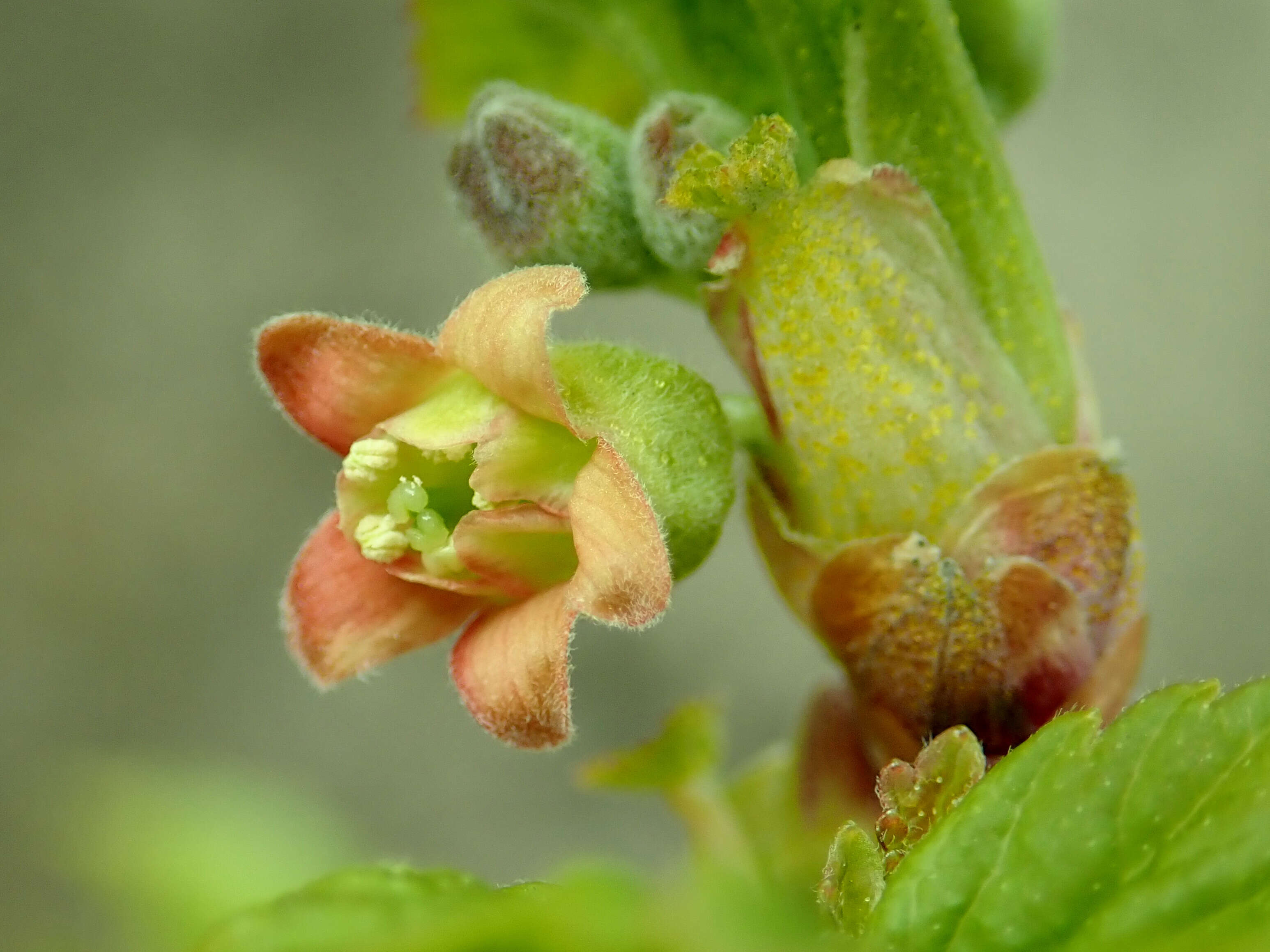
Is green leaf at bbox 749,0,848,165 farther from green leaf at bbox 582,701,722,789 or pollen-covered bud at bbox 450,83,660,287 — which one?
green leaf at bbox 582,701,722,789

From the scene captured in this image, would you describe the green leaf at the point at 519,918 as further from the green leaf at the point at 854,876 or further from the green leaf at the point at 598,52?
the green leaf at the point at 598,52

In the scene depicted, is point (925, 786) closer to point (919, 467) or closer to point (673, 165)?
point (919, 467)

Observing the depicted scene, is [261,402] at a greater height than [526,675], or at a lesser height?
greater

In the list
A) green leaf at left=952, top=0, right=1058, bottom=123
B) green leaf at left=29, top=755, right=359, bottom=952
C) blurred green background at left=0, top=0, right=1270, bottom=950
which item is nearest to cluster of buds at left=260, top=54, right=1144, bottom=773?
green leaf at left=952, top=0, right=1058, bottom=123

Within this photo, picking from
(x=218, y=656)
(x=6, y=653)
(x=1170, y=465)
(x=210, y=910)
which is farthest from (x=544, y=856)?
(x=210, y=910)

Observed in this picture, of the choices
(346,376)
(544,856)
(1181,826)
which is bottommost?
(544,856)

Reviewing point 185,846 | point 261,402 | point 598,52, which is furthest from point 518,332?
point 261,402

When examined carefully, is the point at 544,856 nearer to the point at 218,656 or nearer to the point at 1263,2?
the point at 218,656
